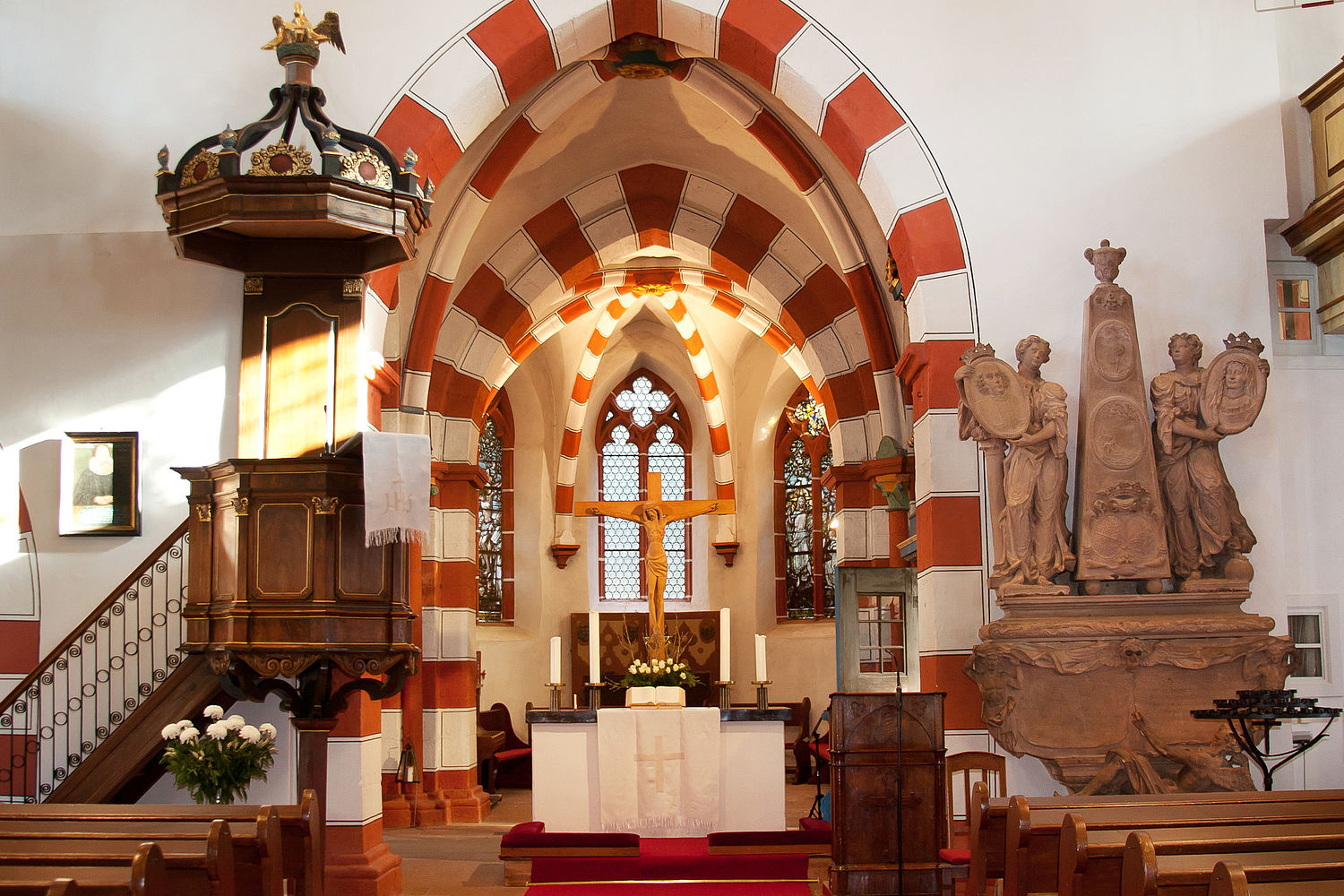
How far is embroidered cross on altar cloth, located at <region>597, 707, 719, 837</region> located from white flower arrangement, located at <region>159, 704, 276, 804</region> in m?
3.09

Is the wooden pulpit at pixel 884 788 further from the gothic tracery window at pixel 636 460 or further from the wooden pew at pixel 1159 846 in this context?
the gothic tracery window at pixel 636 460

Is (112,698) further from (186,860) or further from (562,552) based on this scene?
(562,552)

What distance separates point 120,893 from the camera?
143 inches

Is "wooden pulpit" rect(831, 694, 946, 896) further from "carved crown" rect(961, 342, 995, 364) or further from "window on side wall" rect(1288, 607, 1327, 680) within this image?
"window on side wall" rect(1288, 607, 1327, 680)

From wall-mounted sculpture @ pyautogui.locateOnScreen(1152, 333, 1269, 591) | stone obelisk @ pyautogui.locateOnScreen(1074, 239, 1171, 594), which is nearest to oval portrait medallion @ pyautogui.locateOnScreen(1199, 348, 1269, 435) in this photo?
wall-mounted sculpture @ pyautogui.locateOnScreen(1152, 333, 1269, 591)

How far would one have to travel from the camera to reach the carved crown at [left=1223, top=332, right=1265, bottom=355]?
6.79 m

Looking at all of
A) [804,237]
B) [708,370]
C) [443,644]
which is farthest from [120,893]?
[708,370]

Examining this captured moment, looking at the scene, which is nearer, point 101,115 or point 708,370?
point 101,115

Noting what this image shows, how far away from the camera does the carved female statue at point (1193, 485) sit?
6773 millimetres

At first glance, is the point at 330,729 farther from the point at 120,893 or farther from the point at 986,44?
the point at 986,44

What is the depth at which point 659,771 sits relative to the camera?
8.80 m

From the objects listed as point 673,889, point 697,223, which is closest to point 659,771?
point 673,889

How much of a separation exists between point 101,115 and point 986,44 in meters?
5.33

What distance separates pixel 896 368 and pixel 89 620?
489 centimetres
